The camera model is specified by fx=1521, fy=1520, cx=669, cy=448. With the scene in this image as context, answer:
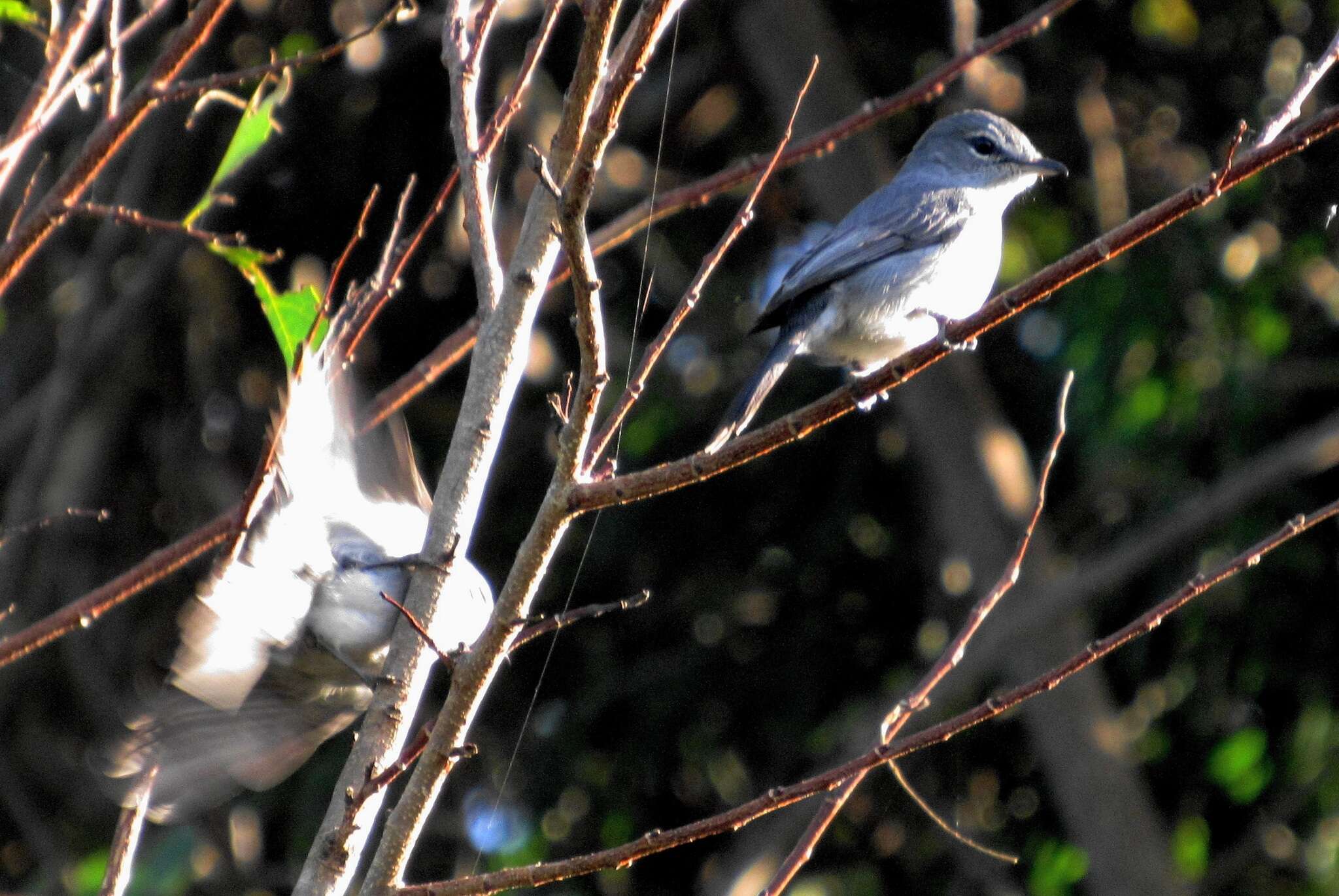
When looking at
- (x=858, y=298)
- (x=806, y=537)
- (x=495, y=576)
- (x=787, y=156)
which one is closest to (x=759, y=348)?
(x=806, y=537)

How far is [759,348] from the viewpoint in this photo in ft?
20.2

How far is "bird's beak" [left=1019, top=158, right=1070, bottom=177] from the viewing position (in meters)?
3.88

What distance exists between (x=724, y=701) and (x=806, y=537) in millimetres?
736

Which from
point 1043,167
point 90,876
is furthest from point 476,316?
point 90,876

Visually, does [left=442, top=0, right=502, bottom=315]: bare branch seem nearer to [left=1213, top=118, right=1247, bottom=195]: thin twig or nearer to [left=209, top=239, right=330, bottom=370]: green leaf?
[left=209, top=239, right=330, bottom=370]: green leaf

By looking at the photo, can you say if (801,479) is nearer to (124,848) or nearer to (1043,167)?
(1043,167)

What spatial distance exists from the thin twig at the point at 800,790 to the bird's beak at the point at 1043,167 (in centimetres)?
218

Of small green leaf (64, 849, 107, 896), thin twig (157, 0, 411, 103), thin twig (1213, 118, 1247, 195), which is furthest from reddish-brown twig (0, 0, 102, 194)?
small green leaf (64, 849, 107, 896)

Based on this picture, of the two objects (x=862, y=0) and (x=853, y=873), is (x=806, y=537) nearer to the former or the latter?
(x=853, y=873)

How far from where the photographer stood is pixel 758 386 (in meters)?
3.10

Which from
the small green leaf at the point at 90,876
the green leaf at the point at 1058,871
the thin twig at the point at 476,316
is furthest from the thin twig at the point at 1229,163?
the green leaf at the point at 1058,871

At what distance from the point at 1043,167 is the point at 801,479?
97.0 inches

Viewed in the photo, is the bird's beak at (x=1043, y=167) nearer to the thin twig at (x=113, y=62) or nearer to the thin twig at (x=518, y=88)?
the thin twig at (x=518, y=88)

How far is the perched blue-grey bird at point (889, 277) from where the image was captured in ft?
11.5
